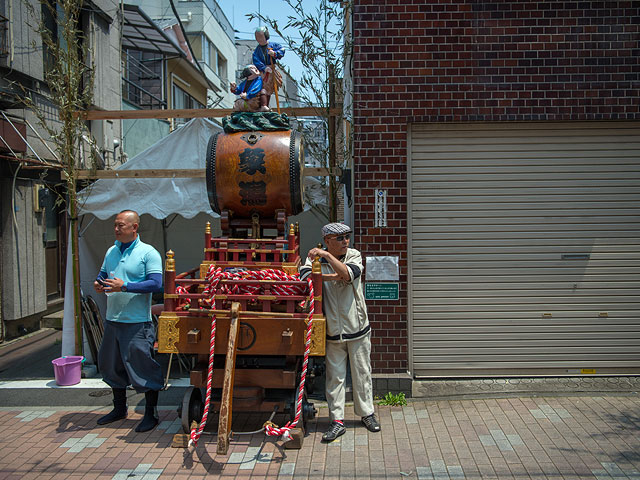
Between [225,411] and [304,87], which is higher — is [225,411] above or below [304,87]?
below

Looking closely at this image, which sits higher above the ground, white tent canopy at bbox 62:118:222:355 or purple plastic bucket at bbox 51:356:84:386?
white tent canopy at bbox 62:118:222:355

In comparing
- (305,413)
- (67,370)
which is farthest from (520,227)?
(67,370)

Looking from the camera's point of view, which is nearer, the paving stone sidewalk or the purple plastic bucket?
the paving stone sidewalk

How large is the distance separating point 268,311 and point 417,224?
2.17 metres

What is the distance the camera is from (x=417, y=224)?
5.90 meters

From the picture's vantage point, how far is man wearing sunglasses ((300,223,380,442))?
4.80 meters

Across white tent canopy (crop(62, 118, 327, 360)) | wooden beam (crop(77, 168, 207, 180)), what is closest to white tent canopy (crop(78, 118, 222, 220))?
white tent canopy (crop(62, 118, 327, 360))

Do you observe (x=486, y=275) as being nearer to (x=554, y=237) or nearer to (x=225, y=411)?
(x=554, y=237)

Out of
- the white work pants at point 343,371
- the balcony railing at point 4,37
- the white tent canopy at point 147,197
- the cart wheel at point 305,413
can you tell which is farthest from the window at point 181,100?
the cart wheel at point 305,413

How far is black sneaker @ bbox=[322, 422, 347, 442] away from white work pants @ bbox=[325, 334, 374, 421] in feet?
0.20

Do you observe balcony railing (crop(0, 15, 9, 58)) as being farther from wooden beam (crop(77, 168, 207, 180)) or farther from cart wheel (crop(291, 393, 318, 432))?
cart wheel (crop(291, 393, 318, 432))

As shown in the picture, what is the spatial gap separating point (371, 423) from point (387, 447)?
0.37m

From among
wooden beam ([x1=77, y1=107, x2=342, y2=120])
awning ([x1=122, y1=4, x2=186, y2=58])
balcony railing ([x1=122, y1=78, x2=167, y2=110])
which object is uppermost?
awning ([x1=122, y1=4, x2=186, y2=58])

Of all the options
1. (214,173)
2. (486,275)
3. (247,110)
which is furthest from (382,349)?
(247,110)
